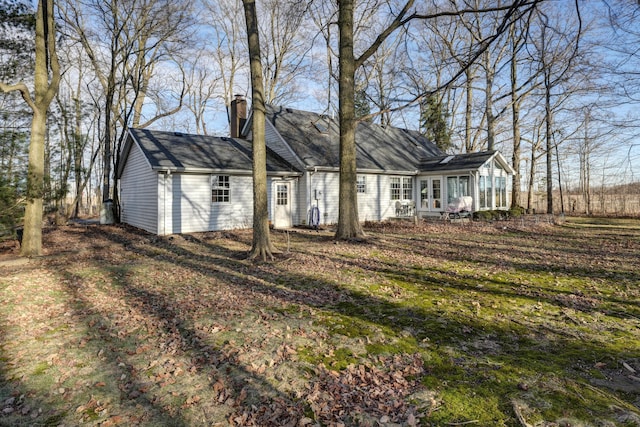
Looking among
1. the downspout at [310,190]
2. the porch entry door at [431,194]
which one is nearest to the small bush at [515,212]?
the porch entry door at [431,194]

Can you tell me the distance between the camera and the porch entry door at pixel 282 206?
17.1m

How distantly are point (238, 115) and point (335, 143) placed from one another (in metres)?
A: 6.35

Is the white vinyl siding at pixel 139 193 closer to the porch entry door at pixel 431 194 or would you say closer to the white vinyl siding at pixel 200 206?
the white vinyl siding at pixel 200 206

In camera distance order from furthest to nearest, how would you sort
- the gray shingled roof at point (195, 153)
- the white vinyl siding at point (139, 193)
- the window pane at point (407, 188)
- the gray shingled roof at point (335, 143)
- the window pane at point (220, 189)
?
the window pane at point (407, 188)
the gray shingled roof at point (335, 143)
the window pane at point (220, 189)
the white vinyl siding at point (139, 193)
the gray shingled roof at point (195, 153)

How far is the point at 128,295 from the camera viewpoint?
6.12 metres

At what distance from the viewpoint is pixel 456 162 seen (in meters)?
20.6

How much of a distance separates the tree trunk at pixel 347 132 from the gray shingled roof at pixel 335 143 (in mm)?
4437

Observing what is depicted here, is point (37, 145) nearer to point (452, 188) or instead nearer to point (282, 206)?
point (282, 206)

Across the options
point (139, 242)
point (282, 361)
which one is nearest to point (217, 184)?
point (139, 242)

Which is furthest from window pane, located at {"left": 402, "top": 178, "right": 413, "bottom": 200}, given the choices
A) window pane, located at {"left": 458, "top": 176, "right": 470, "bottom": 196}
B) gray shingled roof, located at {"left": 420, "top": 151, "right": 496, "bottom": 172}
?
window pane, located at {"left": 458, "top": 176, "right": 470, "bottom": 196}

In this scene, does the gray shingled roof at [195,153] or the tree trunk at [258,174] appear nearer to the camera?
the tree trunk at [258,174]

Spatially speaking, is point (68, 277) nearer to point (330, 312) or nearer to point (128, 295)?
point (128, 295)

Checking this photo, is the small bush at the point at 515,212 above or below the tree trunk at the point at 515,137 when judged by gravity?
below

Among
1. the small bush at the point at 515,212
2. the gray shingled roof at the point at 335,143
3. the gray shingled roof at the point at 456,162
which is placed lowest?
the small bush at the point at 515,212
